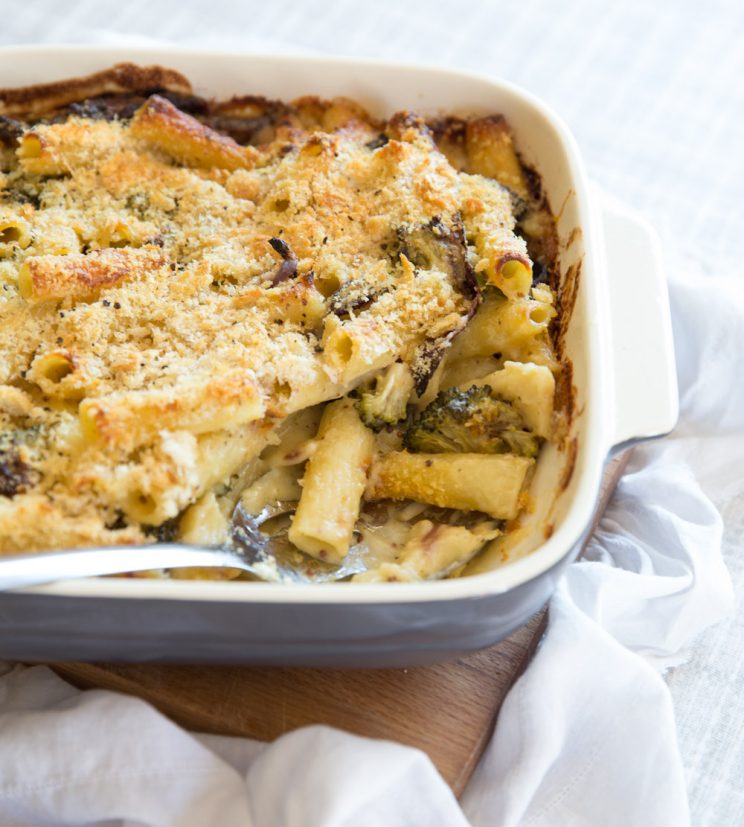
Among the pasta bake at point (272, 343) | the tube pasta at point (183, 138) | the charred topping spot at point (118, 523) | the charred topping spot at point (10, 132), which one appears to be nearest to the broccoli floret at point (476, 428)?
the pasta bake at point (272, 343)

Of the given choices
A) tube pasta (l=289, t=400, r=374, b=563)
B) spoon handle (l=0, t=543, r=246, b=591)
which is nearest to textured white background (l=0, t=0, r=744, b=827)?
tube pasta (l=289, t=400, r=374, b=563)

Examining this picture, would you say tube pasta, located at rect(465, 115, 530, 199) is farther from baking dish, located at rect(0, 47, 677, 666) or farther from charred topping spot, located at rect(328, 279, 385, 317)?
charred topping spot, located at rect(328, 279, 385, 317)

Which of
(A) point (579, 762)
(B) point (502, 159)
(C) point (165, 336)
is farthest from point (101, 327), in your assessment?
(A) point (579, 762)

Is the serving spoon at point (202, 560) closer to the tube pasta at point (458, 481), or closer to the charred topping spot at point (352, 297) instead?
the tube pasta at point (458, 481)

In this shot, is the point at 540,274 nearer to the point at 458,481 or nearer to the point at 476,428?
the point at 476,428

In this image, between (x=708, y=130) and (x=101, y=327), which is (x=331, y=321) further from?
(x=708, y=130)

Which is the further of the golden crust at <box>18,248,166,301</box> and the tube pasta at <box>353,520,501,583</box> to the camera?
the golden crust at <box>18,248,166,301</box>

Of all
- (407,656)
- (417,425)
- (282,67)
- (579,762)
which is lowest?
(579,762)
